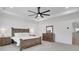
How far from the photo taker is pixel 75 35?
17.2 feet

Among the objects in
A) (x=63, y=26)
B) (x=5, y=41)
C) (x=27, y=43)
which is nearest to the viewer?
(x=27, y=43)

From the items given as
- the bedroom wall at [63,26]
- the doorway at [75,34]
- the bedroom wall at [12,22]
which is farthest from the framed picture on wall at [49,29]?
the doorway at [75,34]

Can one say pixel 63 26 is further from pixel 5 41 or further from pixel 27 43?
pixel 5 41

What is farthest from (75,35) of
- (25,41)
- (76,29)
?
(25,41)

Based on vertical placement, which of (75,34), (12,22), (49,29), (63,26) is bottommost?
(75,34)

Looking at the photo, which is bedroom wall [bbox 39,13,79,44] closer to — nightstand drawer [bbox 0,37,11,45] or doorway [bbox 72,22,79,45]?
doorway [bbox 72,22,79,45]

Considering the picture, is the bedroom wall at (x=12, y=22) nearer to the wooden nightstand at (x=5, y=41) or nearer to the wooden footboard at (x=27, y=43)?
the wooden nightstand at (x=5, y=41)

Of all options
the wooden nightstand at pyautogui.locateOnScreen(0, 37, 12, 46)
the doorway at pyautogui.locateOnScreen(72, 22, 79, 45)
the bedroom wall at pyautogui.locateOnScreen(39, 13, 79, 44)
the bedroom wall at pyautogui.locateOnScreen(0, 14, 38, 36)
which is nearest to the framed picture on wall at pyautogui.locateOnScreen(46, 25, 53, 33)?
the bedroom wall at pyautogui.locateOnScreen(39, 13, 79, 44)

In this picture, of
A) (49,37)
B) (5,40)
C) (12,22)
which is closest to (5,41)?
(5,40)

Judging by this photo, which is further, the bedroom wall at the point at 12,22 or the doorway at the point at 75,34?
the bedroom wall at the point at 12,22

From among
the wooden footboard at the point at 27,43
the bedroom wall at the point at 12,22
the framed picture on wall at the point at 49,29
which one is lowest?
the wooden footboard at the point at 27,43
